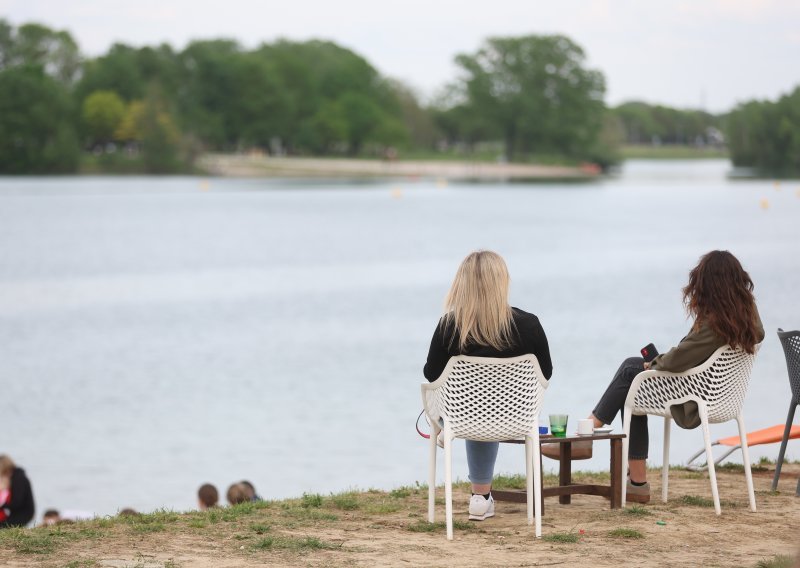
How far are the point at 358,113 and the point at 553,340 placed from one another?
118 metres

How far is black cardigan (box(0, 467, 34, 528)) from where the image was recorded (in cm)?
868

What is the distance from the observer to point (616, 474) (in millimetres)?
6293

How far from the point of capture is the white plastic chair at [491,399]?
18.7 ft

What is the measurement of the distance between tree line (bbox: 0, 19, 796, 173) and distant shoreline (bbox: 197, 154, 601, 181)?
1944mm

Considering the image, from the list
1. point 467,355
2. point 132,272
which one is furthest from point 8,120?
point 467,355

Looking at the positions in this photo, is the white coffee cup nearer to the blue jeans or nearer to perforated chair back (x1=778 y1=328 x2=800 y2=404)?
the blue jeans

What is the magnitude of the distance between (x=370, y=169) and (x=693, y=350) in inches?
5459

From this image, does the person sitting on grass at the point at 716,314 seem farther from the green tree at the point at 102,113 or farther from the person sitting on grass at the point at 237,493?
the green tree at the point at 102,113

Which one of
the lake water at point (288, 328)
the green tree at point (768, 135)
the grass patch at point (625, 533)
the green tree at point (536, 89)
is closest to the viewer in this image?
the grass patch at point (625, 533)

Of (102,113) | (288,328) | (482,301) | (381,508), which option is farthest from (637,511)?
(102,113)

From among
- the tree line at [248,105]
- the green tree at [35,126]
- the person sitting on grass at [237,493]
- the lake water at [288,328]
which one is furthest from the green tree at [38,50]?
the person sitting on grass at [237,493]

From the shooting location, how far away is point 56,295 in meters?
40.8

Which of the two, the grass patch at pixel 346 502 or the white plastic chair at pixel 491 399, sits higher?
the white plastic chair at pixel 491 399

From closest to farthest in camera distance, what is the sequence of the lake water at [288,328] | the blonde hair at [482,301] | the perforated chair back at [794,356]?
the blonde hair at [482,301] < the perforated chair back at [794,356] < the lake water at [288,328]
